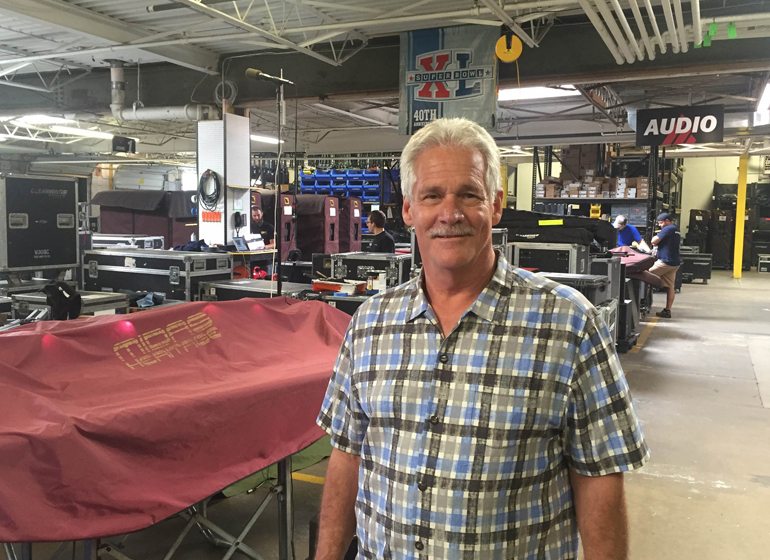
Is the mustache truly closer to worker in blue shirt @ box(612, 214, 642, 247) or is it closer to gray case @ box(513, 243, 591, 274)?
gray case @ box(513, 243, 591, 274)

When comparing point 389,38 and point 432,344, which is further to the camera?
point 389,38

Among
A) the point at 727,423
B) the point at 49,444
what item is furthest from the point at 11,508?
the point at 727,423

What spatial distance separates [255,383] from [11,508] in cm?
101

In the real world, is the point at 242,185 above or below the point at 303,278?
above

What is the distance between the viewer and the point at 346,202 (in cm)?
1105

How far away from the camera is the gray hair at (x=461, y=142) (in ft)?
4.44

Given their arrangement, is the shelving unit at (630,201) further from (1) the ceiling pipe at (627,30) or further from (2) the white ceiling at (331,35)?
(1) the ceiling pipe at (627,30)

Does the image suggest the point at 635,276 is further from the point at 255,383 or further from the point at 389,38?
the point at 255,383

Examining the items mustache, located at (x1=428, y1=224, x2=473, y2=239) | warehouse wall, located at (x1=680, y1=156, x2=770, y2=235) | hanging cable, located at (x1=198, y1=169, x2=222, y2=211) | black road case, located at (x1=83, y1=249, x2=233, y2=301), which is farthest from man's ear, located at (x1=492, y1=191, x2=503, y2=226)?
warehouse wall, located at (x1=680, y1=156, x2=770, y2=235)

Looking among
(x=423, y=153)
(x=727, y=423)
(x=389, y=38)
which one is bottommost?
(x=727, y=423)

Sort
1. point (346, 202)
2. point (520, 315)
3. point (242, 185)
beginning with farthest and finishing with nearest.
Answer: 1. point (346, 202)
2. point (242, 185)
3. point (520, 315)

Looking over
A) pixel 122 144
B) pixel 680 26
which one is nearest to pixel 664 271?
pixel 680 26

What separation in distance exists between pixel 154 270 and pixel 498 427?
5.40 metres

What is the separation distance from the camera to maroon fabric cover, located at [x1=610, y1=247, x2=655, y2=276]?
872 centimetres
